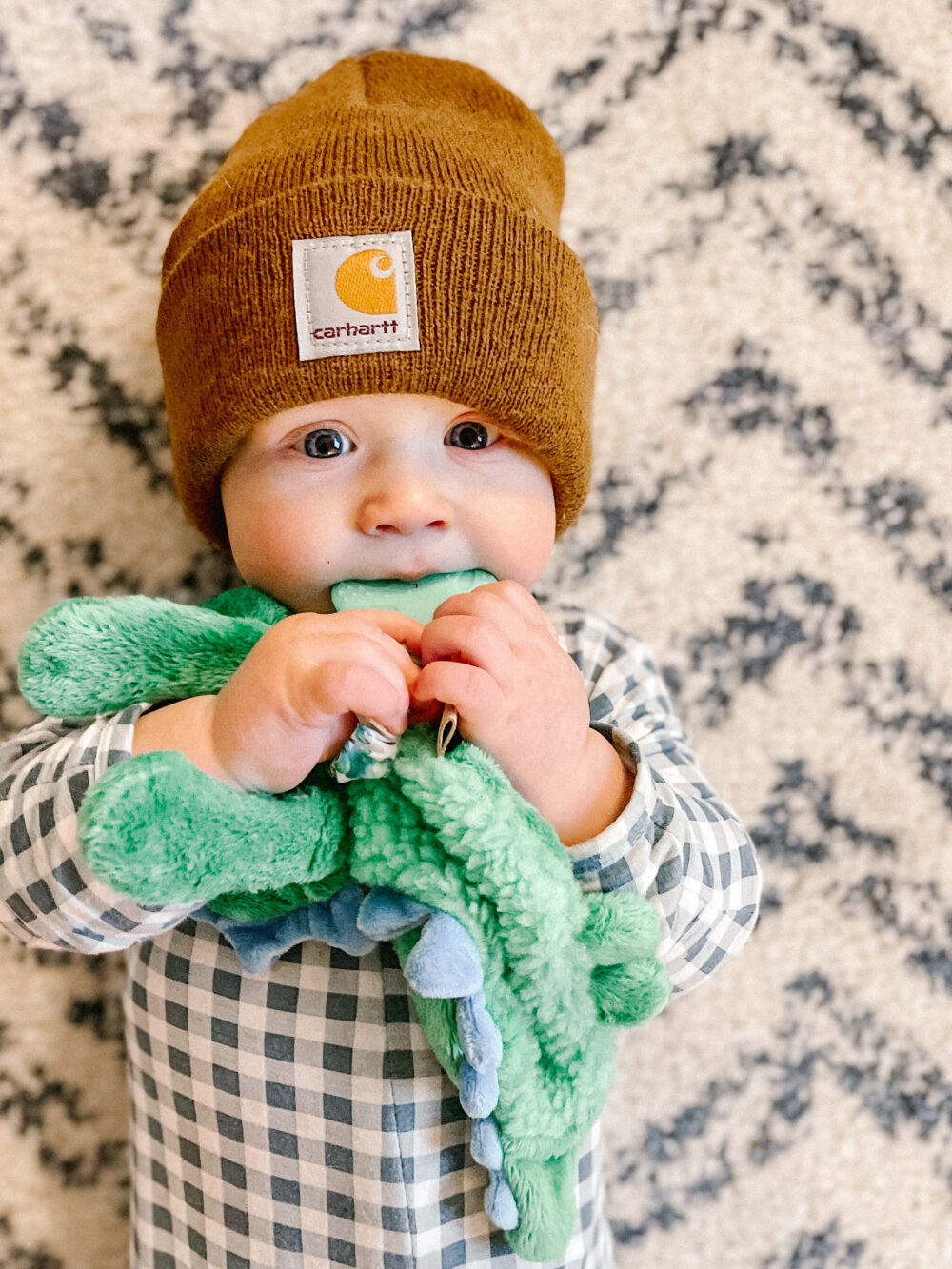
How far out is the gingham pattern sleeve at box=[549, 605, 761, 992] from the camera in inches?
24.3

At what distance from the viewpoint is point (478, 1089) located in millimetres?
552

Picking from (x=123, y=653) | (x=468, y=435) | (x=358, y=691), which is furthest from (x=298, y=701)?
(x=468, y=435)

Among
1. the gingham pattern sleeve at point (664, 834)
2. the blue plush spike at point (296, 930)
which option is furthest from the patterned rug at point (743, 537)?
the blue plush spike at point (296, 930)

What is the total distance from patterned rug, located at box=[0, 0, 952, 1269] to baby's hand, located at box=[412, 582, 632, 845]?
33 cm

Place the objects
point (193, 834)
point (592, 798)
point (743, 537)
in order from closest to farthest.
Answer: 1. point (193, 834)
2. point (592, 798)
3. point (743, 537)

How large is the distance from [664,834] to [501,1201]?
9.4 inches

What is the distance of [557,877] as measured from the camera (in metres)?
0.56

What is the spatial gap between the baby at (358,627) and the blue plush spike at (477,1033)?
0.36ft

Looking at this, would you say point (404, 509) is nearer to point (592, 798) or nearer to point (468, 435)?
point (468, 435)

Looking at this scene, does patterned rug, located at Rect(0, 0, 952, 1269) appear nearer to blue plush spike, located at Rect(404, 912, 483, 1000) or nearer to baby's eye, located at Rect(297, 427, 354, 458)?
baby's eye, located at Rect(297, 427, 354, 458)

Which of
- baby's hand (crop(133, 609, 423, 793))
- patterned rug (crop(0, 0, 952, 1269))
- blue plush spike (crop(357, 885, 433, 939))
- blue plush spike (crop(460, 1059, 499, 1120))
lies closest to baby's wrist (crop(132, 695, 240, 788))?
baby's hand (crop(133, 609, 423, 793))

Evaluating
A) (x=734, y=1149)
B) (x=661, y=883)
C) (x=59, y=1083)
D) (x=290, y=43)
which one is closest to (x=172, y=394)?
(x=290, y=43)

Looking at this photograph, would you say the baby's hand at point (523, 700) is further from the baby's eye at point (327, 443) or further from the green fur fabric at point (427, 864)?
the baby's eye at point (327, 443)

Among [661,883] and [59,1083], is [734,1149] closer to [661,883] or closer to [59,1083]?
[661,883]
